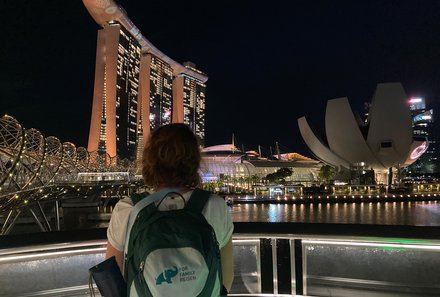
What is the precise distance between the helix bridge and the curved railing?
388cm

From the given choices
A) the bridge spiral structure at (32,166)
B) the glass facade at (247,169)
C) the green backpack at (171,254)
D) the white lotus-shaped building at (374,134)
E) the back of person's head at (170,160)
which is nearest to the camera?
the green backpack at (171,254)

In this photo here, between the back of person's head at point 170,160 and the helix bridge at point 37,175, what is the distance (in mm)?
5171

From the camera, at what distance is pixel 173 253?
0.81m

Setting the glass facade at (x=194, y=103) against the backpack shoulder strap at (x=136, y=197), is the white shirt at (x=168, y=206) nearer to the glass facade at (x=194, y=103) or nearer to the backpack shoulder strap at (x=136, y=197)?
the backpack shoulder strap at (x=136, y=197)

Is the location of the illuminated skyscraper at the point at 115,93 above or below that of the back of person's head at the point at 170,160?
above

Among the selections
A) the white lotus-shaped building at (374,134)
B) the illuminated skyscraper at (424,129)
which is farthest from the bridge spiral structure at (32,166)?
the illuminated skyscraper at (424,129)

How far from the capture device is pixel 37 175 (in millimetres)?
9359

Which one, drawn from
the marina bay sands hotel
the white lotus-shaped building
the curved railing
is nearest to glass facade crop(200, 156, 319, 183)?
the white lotus-shaped building

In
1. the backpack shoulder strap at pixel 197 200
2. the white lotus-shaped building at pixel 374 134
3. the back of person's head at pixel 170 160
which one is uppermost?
the white lotus-shaped building at pixel 374 134

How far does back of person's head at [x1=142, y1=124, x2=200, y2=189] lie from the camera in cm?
103

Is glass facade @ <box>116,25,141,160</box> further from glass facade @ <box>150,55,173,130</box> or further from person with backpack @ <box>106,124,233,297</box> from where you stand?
person with backpack @ <box>106,124,233,297</box>

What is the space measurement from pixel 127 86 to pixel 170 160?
56.6 metres

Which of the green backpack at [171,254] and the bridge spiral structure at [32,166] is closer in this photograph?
the green backpack at [171,254]

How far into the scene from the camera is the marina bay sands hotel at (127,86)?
149 feet
